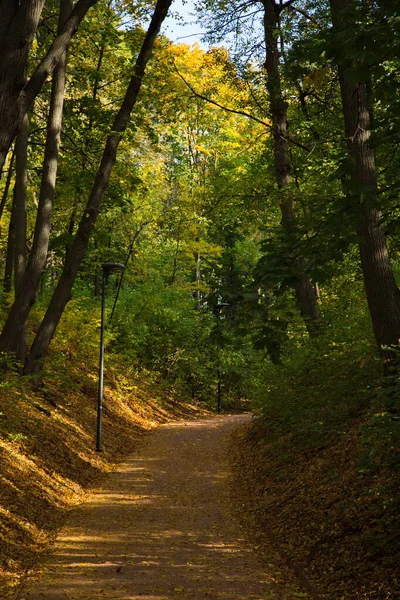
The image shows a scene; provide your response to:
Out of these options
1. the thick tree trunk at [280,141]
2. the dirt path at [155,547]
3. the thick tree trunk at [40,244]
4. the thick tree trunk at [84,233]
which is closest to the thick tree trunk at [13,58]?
the dirt path at [155,547]

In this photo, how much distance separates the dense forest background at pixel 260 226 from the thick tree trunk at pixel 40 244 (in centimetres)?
4

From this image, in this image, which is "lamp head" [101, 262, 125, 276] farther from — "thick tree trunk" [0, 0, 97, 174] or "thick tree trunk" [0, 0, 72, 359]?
"thick tree trunk" [0, 0, 97, 174]

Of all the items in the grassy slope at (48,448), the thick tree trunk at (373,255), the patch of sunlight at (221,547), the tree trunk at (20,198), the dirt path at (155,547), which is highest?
the tree trunk at (20,198)

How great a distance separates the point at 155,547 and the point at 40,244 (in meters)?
7.06

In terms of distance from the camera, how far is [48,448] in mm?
10836

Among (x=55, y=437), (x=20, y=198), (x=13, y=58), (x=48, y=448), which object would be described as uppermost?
(x=20, y=198)

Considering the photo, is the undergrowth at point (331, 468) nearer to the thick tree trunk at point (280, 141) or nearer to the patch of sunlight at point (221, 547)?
the patch of sunlight at point (221, 547)

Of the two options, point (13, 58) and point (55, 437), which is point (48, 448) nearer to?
point (55, 437)

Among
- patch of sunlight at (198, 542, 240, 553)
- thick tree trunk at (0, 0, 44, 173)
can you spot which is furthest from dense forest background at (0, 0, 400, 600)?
patch of sunlight at (198, 542, 240, 553)

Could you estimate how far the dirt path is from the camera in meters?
5.80

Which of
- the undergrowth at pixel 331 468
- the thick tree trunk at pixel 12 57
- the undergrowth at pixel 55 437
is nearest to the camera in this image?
the thick tree trunk at pixel 12 57

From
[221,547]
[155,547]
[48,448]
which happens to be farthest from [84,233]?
[221,547]

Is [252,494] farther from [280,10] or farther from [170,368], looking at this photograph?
[170,368]

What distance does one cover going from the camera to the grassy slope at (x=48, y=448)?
7254mm
